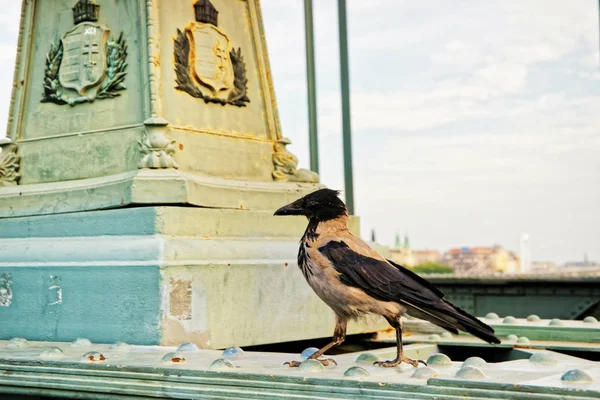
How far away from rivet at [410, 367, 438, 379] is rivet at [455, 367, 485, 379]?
16 centimetres

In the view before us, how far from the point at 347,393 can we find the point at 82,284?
2.69m

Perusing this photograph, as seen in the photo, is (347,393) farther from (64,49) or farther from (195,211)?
(64,49)

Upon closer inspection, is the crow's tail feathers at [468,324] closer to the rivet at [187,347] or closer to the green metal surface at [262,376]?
the green metal surface at [262,376]

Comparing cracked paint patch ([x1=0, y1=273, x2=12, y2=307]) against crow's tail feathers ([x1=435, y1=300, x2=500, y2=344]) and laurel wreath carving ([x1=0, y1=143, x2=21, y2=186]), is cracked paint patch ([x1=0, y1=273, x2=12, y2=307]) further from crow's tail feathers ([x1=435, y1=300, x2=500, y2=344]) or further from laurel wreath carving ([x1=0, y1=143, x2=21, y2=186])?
crow's tail feathers ([x1=435, y1=300, x2=500, y2=344])

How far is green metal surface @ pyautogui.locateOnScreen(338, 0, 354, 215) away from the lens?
10094mm

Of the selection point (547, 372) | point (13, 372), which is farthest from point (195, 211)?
point (547, 372)

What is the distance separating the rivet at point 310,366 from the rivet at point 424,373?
50 cm

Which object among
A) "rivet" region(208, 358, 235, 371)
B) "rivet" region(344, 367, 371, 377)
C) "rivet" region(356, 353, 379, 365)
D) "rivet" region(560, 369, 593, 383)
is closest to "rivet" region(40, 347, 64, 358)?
"rivet" region(208, 358, 235, 371)

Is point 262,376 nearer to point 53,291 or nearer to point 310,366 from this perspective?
point 310,366

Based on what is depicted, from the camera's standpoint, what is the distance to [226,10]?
7.14 meters

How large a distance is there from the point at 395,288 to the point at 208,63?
2932 millimetres

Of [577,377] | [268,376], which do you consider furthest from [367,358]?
[577,377]

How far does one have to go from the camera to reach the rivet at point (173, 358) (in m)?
4.90

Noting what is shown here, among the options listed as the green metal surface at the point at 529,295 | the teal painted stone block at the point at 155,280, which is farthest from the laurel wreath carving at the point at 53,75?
the green metal surface at the point at 529,295
